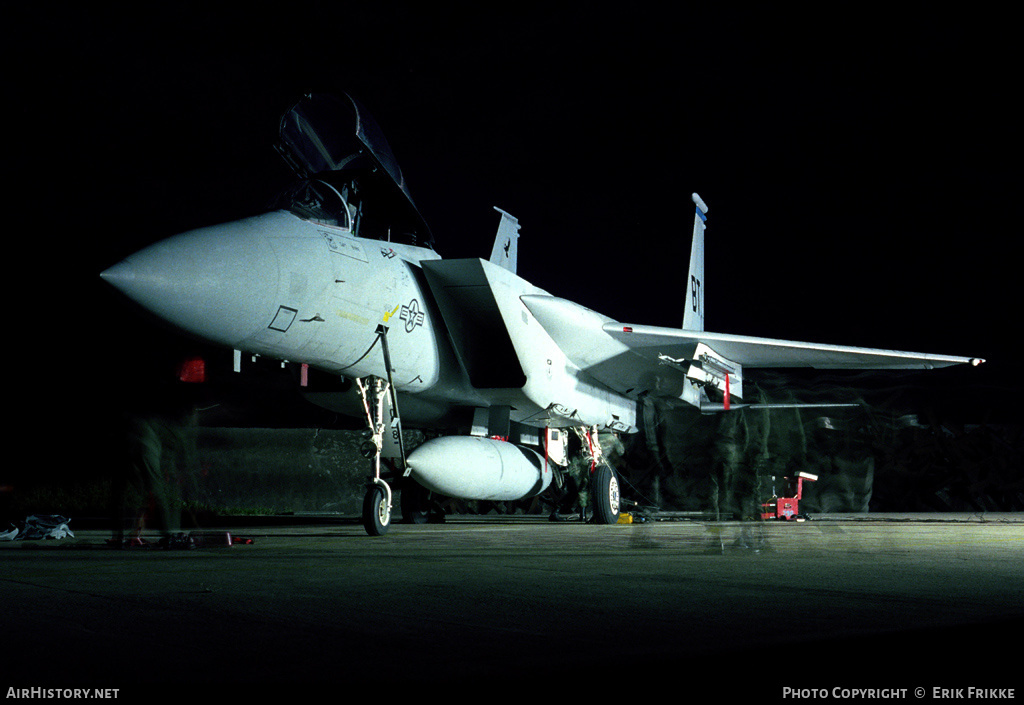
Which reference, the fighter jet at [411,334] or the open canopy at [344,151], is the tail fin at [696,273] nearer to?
the fighter jet at [411,334]

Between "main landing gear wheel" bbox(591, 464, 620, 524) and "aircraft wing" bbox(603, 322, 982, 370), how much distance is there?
1603 mm

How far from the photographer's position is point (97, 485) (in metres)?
16.7

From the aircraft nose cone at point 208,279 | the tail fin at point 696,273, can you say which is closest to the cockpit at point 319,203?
the aircraft nose cone at point 208,279

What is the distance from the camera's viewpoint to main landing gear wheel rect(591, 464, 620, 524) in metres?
10.8

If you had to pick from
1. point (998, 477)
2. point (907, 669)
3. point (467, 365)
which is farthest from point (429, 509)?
point (998, 477)

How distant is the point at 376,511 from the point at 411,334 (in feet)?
5.60

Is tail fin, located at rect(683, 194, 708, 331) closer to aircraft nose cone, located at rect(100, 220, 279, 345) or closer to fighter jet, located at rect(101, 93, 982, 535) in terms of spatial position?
fighter jet, located at rect(101, 93, 982, 535)

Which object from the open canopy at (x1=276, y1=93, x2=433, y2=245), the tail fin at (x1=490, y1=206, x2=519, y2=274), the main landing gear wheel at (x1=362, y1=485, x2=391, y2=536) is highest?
the tail fin at (x1=490, y1=206, x2=519, y2=274)

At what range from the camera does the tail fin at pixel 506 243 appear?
1517 centimetres

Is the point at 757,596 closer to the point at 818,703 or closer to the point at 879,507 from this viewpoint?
the point at 818,703

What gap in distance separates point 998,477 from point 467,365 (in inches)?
560

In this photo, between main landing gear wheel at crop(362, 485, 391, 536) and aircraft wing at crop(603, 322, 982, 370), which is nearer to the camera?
main landing gear wheel at crop(362, 485, 391, 536)

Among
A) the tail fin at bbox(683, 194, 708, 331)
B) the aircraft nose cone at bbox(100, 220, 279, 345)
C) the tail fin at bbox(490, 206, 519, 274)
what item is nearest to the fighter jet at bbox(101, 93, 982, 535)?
the aircraft nose cone at bbox(100, 220, 279, 345)

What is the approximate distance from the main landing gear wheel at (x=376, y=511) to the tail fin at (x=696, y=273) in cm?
842
